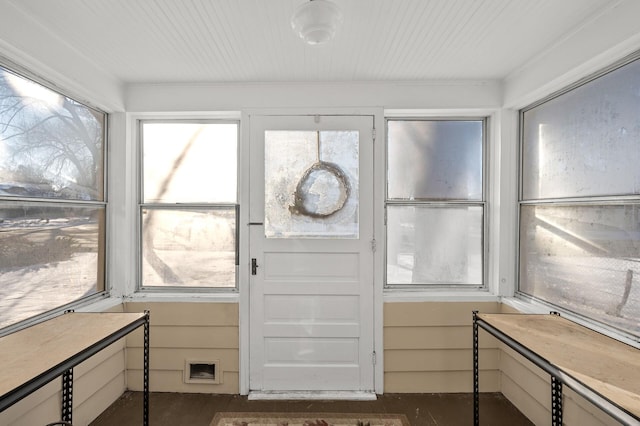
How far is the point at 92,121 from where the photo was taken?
2.57 m

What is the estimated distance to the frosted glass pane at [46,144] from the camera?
187 cm

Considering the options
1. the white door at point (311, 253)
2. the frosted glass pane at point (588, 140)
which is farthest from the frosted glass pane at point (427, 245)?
the frosted glass pane at point (588, 140)

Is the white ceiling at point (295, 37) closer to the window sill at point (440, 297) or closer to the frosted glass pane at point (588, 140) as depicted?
the frosted glass pane at point (588, 140)

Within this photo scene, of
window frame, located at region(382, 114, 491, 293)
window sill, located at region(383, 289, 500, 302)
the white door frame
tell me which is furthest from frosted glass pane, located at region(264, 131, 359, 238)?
window sill, located at region(383, 289, 500, 302)

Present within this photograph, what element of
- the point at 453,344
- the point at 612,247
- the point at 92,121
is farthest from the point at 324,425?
the point at 92,121

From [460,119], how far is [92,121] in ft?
9.85

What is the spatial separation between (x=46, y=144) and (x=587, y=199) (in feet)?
11.2

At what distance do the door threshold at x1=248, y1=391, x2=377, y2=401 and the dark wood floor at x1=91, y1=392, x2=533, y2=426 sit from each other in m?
0.04

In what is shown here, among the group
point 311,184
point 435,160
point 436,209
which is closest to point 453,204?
point 436,209

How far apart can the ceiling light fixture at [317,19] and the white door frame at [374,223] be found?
1134 mm

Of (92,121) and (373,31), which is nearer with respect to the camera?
(373,31)

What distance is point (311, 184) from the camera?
2.73 meters

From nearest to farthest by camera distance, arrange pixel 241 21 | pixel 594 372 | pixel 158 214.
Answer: pixel 594 372 < pixel 241 21 < pixel 158 214

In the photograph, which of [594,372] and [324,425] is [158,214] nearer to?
[324,425]
